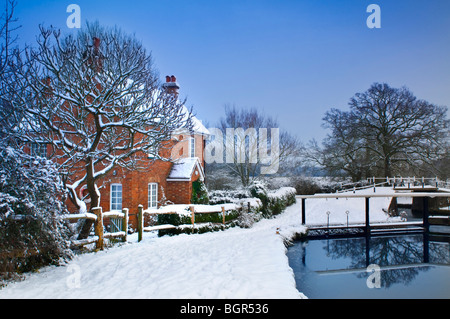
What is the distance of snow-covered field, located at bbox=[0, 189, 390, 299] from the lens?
563cm

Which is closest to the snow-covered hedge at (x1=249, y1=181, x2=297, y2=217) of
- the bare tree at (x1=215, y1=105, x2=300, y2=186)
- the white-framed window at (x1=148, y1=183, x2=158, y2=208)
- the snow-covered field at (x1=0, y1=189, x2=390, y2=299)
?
the bare tree at (x1=215, y1=105, x2=300, y2=186)

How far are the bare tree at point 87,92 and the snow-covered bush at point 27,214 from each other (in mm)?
2219

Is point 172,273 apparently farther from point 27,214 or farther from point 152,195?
point 152,195

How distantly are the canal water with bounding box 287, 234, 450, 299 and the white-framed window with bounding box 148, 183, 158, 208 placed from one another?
8.97 metres

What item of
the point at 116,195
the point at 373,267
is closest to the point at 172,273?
the point at 373,267

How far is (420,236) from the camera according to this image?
682 inches

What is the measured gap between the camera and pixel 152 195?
17797 mm

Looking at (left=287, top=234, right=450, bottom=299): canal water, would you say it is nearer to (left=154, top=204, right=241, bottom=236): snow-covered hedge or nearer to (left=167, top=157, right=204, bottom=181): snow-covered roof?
(left=154, top=204, right=241, bottom=236): snow-covered hedge

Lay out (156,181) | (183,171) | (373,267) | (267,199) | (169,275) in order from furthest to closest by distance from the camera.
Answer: (267,199) < (183,171) < (156,181) < (373,267) < (169,275)

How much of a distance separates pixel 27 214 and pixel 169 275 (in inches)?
140

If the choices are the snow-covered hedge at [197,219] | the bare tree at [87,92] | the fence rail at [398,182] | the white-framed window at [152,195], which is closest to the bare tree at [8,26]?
the bare tree at [87,92]

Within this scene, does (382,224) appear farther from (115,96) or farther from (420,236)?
(115,96)

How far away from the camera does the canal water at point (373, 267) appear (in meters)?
9.22

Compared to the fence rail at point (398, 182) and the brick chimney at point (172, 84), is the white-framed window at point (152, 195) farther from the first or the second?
the fence rail at point (398, 182)
